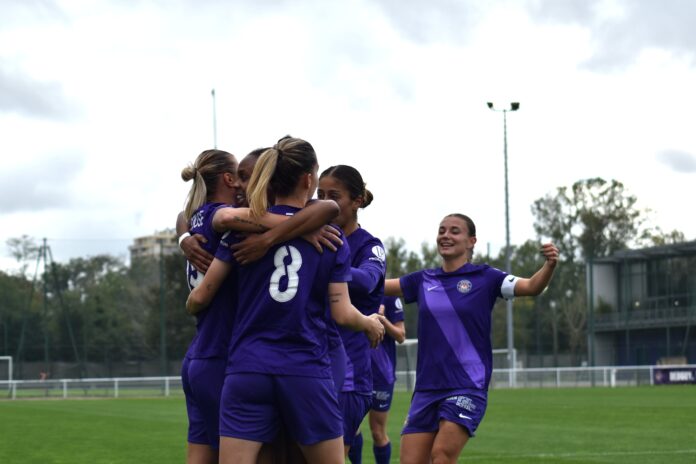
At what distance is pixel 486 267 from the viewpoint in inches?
311

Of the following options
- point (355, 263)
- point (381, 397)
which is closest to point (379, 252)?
point (355, 263)

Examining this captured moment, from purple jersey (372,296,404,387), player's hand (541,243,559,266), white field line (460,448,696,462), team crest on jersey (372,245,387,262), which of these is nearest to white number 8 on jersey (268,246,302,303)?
team crest on jersey (372,245,387,262)

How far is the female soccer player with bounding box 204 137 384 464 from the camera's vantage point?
4.99 meters

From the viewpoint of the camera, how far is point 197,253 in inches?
217

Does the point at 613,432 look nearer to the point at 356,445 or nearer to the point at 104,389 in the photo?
the point at 356,445

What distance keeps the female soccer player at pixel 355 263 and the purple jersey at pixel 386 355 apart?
173cm

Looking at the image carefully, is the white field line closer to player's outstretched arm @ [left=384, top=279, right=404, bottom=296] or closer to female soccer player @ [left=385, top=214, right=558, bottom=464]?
player's outstretched arm @ [left=384, top=279, right=404, bottom=296]

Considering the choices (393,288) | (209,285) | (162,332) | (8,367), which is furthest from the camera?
(162,332)

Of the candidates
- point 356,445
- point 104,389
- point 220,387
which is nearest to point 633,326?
point 104,389

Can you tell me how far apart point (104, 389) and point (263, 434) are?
38669mm

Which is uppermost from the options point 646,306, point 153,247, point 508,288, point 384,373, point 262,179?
point 153,247

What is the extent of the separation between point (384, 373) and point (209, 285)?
389 cm

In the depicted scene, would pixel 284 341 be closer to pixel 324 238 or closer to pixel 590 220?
pixel 324 238

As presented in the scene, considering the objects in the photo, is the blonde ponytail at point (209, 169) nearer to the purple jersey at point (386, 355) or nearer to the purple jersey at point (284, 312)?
the purple jersey at point (284, 312)
